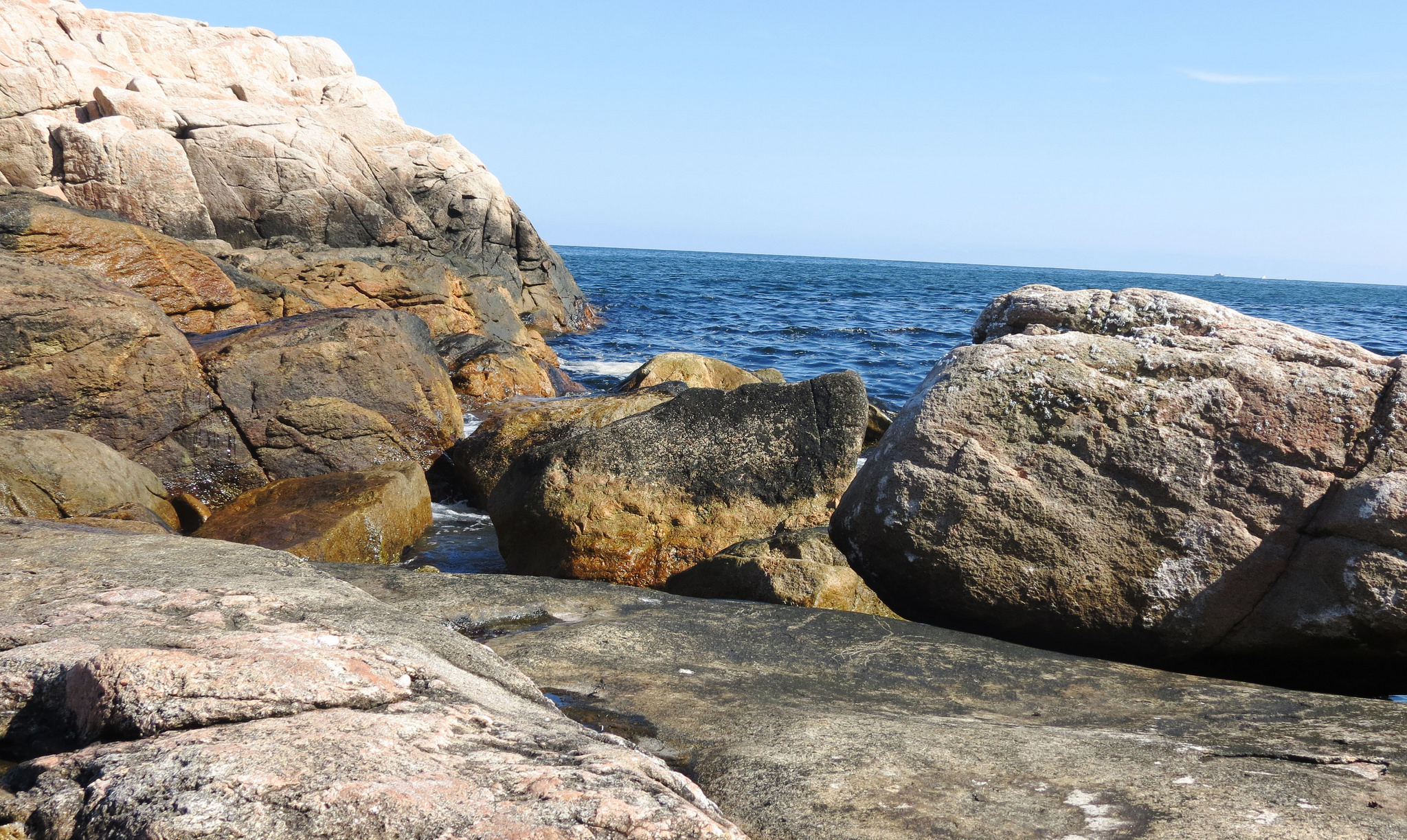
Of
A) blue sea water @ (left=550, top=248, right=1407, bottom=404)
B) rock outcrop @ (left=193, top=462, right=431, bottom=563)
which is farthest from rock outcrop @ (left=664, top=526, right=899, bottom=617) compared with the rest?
blue sea water @ (left=550, top=248, right=1407, bottom=404)

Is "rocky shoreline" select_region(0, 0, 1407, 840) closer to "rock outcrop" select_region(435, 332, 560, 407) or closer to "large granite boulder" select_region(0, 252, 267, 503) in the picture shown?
"large granite boulder" select_region(0, 252, 267, 503)

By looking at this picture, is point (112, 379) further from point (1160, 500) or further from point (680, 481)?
point (1160, 500)

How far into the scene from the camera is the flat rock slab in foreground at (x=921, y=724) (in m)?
2.65

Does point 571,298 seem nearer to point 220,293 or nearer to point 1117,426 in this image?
point 220,293

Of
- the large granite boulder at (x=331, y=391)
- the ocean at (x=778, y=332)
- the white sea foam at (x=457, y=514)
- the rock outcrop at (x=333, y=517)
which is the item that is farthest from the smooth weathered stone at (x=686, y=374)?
→ the rock outcrop at (x=333, y=517)

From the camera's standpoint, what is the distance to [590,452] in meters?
6.32

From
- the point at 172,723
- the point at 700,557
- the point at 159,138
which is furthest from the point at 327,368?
the point at 159,138

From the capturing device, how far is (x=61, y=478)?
242 inches

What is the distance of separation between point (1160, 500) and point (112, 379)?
806cm

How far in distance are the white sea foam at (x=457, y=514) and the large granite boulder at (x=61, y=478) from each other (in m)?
2.29

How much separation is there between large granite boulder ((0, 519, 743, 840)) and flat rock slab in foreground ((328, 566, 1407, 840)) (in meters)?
0.54

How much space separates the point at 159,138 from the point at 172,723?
64.5ft

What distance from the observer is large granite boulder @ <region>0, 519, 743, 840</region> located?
79.6 inches

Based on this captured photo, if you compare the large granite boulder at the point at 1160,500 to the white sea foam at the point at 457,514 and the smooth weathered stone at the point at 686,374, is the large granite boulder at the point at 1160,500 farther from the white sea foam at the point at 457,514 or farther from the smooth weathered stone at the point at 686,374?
the smooth weathered stone at the point at 686,374
